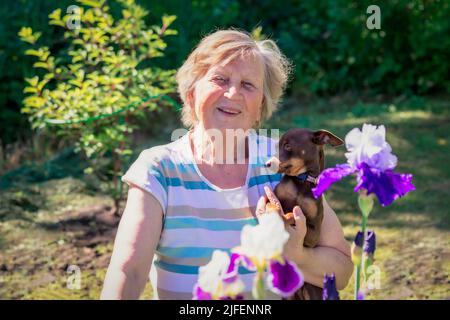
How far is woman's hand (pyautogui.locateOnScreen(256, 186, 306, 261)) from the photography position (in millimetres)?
2309

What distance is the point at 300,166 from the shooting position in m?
2.32

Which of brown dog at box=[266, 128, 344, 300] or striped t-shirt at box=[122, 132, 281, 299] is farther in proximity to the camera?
striped t-shirt at box=[122, 132, 281, 299]

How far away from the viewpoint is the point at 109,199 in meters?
5.24

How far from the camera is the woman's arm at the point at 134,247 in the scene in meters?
2.29

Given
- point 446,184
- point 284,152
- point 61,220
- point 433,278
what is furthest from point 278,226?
point 446,184

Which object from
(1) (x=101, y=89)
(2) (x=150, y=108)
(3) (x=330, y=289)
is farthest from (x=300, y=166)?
(1) (x=101, y=89)

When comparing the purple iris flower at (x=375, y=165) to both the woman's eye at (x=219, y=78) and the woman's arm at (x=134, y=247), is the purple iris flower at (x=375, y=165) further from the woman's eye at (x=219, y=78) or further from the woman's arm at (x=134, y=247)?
the woman's eye at (x=219, y=78)

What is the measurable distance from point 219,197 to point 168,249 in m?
0.28

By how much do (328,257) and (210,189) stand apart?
51 cm

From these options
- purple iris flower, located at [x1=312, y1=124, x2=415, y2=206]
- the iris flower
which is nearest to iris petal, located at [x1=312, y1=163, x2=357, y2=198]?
purple iris flower, located at [x1=312, y1=124, x2=415, y2=206]

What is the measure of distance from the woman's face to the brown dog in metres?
0.41

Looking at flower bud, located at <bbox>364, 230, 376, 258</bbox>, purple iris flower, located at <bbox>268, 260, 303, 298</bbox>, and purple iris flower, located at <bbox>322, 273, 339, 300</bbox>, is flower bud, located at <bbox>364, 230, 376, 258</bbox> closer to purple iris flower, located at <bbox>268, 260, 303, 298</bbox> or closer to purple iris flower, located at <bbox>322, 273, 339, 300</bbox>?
purple iris flower, located at <bbox>322, 273, 339, 300</bbox>

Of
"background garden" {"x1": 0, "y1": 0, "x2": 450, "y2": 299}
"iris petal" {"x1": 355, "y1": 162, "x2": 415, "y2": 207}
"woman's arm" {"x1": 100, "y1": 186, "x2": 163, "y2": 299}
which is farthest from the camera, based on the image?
"background garden" {"x1": 0, "y1": 0, "x2": 450, "y2": 299}

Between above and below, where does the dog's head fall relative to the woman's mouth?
below
